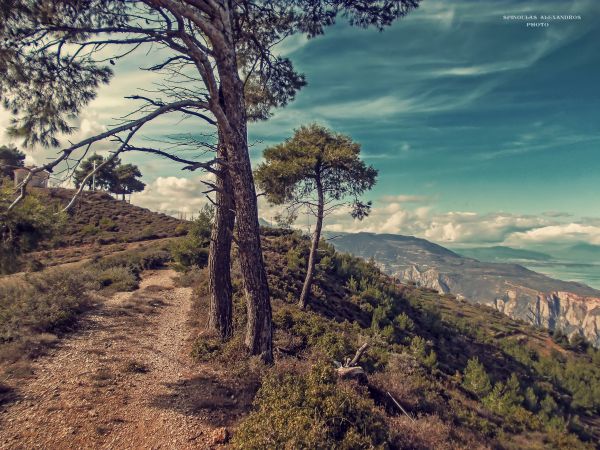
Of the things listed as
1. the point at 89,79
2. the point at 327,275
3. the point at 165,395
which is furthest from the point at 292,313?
the point at 327,275

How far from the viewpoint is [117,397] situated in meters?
6.38

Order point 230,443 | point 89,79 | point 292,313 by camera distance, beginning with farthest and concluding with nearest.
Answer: point 292,313
point 89,79
point 230,443

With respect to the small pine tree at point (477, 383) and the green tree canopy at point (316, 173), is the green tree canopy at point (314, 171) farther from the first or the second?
the small pine tree at point (477, 383)

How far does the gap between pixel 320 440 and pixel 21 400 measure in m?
5.66

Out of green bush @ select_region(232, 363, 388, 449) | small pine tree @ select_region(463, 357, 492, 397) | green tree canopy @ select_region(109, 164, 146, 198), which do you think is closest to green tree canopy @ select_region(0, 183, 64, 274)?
green bush @ select_region(232, 363, 388, 449)

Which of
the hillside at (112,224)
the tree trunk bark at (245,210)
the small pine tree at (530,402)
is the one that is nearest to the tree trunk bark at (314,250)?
the tree trunk bark at (245,210)

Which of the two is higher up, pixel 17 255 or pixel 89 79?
pixel 89 79

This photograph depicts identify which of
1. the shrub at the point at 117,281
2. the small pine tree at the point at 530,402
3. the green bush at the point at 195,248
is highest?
the green bush at the point at 195,248

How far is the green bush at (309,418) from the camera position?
4.47 metres

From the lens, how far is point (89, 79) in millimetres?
8305

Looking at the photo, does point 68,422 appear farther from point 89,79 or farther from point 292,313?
point 292,313

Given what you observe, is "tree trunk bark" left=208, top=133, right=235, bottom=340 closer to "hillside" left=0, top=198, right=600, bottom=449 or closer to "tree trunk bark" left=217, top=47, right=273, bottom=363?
"hillside" left=0, top=198, right=600, bottom=449

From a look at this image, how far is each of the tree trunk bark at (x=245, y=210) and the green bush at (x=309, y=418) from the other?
41.5 inches

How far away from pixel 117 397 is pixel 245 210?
4.38m
